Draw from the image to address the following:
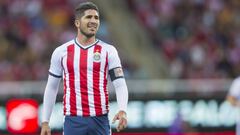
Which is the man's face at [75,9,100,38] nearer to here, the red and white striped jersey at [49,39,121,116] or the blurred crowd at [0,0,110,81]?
the red and white striped jersey at [49,39,121,116]

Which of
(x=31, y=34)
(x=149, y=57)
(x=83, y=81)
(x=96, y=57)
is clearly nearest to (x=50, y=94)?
(x=83, y=81)

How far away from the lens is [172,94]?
17.0m

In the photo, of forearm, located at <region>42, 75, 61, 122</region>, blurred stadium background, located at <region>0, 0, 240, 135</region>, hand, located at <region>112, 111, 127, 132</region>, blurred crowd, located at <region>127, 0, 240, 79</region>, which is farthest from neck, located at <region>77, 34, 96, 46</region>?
blurred crowd, located at <region>127, 0, 240, 79</region>

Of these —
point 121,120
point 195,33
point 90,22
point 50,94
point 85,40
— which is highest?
point 90,22

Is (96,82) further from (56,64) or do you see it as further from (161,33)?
(161,33)

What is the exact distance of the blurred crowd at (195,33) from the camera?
1873 centimetres

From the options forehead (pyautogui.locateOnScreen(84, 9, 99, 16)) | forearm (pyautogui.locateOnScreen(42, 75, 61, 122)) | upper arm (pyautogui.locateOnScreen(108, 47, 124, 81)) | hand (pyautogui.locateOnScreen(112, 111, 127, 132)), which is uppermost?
forehead (pyautogui.locateOnScreen(84, 9, 99, 16))

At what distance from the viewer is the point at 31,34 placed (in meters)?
19.0

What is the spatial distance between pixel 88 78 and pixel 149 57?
11822 millimetres

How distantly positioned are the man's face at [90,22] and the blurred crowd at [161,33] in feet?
31.1

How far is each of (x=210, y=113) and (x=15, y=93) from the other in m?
3.60

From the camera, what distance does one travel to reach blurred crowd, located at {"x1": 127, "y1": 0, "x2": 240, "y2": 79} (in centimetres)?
1873

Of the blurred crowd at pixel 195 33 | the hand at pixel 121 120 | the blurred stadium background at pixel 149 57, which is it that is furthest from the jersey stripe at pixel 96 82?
the blurred crowd at pixel 195 33

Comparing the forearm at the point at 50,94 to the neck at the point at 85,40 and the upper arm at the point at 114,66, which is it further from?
the upper arm at the point at 114,66
